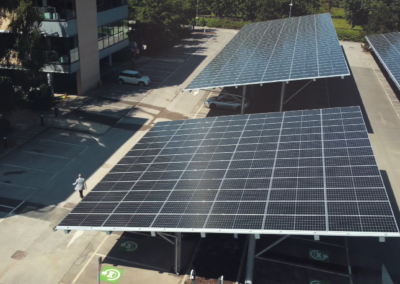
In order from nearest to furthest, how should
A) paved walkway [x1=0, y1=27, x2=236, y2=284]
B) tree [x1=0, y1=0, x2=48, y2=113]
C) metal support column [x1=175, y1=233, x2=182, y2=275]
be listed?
1. metal support column [x1=175, y1=233, x2=182, y2=275]
2. paved walkway [x1=0, y1=27, x2=236, y2=284]
3. tree [x1=0, y1=0, x2=48, y2=113]

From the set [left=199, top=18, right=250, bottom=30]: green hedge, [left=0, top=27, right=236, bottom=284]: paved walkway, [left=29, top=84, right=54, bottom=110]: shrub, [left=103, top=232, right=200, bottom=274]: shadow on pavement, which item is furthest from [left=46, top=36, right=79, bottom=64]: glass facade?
[left=199, top=18, right=250, bottom=30]: green hedge

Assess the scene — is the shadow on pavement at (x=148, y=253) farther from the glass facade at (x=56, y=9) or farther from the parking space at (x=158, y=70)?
the parking space at (x=158, y=70)

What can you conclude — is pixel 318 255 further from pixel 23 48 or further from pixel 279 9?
pixel 279 9

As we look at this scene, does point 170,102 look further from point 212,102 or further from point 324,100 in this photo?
point 324,100

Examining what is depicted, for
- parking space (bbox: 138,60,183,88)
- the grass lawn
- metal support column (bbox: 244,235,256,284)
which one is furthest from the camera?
the grass lawn

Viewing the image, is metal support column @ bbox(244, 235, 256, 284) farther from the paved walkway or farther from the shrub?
the shrub

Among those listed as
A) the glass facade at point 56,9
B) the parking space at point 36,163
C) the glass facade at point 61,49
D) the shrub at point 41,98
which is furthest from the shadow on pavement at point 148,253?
the glass facade at point 56,9

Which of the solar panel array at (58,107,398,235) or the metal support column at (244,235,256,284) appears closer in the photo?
the solar panel array at (58,107,398,235)
